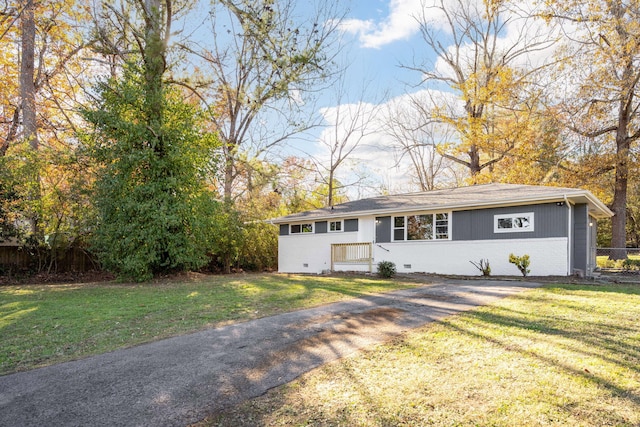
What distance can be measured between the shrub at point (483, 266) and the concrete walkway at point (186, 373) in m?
8.00

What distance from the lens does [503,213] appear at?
1290cm

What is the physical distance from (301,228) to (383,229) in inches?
193

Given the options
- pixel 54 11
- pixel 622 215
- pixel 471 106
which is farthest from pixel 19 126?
pixel 622 215

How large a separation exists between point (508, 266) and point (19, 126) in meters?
21.9

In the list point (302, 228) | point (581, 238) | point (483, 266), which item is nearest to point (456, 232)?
point (483, 266)

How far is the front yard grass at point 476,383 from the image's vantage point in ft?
8.41

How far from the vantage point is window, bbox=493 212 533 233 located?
1239cm

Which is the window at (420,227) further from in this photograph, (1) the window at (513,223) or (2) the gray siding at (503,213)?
(1) the window at (513,223)

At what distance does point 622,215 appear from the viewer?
18266mm

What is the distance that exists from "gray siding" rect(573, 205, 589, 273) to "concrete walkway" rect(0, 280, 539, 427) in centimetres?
952

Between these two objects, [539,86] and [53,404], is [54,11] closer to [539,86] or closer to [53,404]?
[53,404]

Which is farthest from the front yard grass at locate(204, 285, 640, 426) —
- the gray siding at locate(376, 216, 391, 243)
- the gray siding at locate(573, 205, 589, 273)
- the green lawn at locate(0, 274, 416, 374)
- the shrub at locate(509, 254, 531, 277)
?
the gray siding at locate(376, 216, 391, 243)

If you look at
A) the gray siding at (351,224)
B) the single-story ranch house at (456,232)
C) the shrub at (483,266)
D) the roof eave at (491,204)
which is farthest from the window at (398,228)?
the shrub at (483,266)

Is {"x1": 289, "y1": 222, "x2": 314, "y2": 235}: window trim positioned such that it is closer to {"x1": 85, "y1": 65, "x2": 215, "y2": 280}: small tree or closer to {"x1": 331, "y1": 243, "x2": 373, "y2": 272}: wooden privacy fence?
{"x1": 331, "y1": 243, "x2": 373, "y2": 272}: wooden privacy fence
